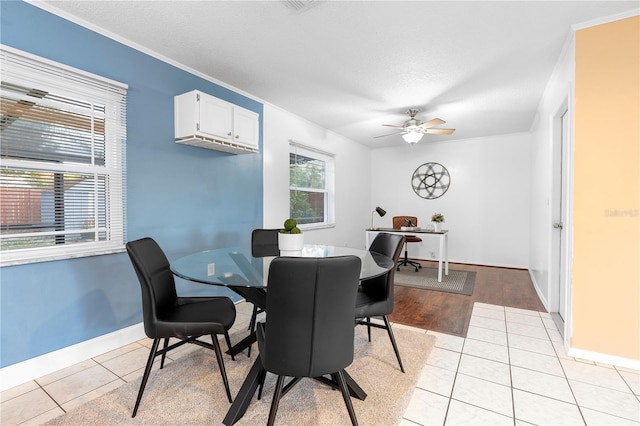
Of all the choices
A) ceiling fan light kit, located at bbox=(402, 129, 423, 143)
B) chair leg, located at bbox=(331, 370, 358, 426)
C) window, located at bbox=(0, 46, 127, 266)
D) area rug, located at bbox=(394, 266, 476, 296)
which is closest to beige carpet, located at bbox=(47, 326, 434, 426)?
chair leg, located at bbox=(331, 370, 358, 426)

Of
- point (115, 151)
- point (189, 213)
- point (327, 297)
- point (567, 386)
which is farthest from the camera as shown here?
point (189, 213)

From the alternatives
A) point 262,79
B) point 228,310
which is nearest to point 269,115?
point 262,79

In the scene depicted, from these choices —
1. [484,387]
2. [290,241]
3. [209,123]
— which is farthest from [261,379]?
[209,123]

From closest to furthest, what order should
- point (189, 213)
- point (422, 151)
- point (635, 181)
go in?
point (635, 181) < point (189, 213) < point (422, 151)

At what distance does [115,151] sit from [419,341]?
2.92 metres

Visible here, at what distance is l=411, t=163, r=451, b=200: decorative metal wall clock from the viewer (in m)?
6.16

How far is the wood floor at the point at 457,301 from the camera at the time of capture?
118 inches

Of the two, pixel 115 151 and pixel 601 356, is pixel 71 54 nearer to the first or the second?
pixel 115 151

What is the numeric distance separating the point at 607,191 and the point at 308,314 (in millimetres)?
2386

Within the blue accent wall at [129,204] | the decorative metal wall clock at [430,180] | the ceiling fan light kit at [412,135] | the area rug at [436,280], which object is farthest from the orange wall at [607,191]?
the decorative metal wall clock at [430,180]

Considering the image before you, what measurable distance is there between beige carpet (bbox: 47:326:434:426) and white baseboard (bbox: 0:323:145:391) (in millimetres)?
624

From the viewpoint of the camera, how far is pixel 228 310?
76.4 inches

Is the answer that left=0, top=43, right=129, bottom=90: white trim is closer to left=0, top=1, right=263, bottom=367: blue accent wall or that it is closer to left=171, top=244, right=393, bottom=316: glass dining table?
left=0, top=1, right=263, bottom=367: blue accent wall

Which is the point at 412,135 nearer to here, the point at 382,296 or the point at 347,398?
the point at 382,296
